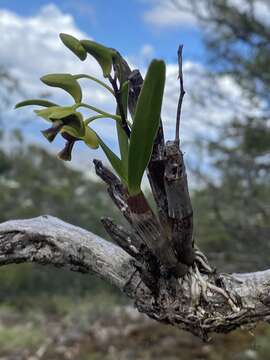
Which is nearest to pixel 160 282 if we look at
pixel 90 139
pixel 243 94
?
pixel 90 139

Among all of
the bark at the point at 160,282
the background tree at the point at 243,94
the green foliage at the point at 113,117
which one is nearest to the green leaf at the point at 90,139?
the green foliage at the point at 113,117

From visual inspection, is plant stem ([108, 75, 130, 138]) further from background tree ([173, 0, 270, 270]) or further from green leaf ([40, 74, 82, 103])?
background tree ([173, 0, 270, 270])

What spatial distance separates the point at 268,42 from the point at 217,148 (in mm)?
635

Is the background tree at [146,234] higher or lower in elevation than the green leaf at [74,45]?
lower

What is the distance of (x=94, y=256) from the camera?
617mm

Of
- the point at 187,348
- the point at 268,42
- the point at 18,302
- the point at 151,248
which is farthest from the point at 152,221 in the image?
the point at 18,302

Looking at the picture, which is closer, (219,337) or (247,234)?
(247,234)

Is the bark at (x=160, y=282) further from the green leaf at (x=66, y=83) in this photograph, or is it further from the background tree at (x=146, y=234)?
the green leaf at (x=66, y=83)

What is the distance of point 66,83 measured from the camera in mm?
552

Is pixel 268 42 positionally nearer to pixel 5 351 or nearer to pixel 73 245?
pixel 5 351

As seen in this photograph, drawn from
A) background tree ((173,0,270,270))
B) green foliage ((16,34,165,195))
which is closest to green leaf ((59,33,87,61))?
green foliage ((16,34,165,195))

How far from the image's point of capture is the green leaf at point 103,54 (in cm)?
55

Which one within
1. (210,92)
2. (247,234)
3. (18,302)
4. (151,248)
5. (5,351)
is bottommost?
(151,248)

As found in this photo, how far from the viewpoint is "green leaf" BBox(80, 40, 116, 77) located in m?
0.55
